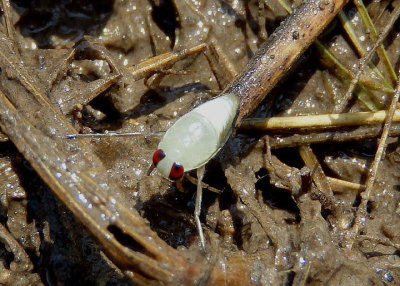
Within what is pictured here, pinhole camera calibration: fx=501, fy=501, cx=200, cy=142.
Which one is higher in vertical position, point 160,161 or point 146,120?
point 160,161

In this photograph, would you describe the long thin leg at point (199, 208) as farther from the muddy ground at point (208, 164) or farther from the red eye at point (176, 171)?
the red eye at point (176, 171)

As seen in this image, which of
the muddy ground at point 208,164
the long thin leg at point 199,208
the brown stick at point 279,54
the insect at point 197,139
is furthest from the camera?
the brown stick at point 279,54

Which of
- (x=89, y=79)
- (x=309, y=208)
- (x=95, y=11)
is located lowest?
(x=309, y=208)

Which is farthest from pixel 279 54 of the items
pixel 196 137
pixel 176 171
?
pixel 176 171

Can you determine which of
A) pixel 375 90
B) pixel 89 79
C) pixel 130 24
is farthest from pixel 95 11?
pixel 375 90

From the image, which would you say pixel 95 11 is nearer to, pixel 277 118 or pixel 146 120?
pixel 146 120

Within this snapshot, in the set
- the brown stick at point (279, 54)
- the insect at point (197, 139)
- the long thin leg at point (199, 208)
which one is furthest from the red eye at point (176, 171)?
the brown stick at point (279, 54)
